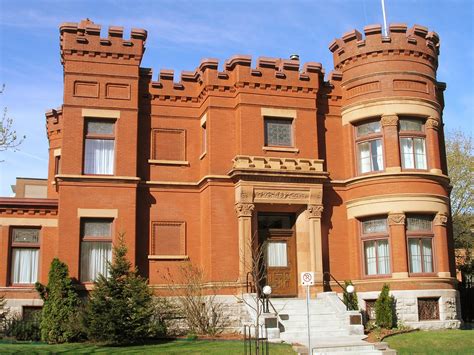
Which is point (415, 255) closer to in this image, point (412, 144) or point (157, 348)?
point (412, 144)

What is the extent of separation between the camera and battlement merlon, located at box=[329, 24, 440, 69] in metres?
23.2

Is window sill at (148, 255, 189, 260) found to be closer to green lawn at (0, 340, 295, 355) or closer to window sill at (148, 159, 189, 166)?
window sill at (148, 159, 189, 166)

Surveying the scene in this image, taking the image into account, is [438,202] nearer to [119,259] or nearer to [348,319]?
[348,319]

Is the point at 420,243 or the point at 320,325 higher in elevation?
the point at 420,243

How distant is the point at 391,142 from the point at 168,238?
29.2 ft

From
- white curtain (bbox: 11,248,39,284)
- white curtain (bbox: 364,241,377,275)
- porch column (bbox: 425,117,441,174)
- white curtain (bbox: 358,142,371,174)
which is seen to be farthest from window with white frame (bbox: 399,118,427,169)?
white curtain (bbox: 11,248,39,284)

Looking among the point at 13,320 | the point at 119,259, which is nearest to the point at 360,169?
the point at 119,259

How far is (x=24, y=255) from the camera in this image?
896 inches

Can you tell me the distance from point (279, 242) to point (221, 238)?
2.51 metres

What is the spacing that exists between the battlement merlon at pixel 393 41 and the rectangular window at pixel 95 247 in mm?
11411

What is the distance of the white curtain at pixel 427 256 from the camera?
863 inches

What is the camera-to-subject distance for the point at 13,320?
67.4 ft

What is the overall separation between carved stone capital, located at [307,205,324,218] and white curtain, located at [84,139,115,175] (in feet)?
24.0

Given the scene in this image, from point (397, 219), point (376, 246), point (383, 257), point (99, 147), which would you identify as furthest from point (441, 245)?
point (99, 147)
